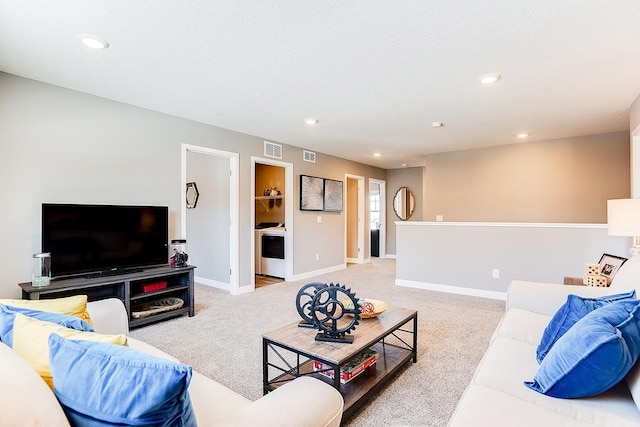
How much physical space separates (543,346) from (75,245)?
363 centimetres

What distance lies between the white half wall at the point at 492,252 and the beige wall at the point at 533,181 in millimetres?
1319

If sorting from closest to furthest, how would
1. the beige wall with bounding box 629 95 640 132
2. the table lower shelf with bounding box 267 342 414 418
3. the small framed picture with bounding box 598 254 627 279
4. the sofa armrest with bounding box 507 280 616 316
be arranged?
1. the table lower shelf with bounding box 267 342 414 418
2. the sofa armrest with bounding box 507 280 616 316
3. the small framed picture with bounding box 598 254 627 279
4. the beige wall with bounding box 629 95 640 132

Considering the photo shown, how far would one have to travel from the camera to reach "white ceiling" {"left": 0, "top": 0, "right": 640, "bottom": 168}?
1.89 m

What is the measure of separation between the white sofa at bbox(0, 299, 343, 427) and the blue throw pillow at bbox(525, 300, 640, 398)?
2.70ft

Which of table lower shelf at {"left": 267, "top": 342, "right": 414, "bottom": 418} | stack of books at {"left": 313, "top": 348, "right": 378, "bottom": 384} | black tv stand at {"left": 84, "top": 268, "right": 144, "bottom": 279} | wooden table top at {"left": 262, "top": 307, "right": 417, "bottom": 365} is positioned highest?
black tv stand at {"left": 84, "top": 268, "right": 144, "bottom": 279}

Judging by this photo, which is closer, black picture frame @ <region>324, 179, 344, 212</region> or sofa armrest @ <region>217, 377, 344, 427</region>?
sofa armrest @ <region>217, 377, 344, 427</region>

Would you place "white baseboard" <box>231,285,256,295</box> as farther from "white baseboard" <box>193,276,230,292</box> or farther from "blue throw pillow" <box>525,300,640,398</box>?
"blue throw pillow" <box>525,300,640,398</box>

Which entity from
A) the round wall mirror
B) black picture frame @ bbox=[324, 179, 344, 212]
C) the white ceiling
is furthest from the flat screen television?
the round wall mirror

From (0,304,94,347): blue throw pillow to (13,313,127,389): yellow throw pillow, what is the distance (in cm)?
6

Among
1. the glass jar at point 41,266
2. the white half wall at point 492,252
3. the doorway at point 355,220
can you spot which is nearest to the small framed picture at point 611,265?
the white half wall at point 492,252

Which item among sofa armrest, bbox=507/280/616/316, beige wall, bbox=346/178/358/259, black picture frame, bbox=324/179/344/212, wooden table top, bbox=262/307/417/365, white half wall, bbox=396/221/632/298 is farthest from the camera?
beige wall, bbox=346/178/358/259

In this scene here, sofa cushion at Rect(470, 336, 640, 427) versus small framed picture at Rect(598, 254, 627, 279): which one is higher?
small framed picture at Rect(598, 254, 627, 279)

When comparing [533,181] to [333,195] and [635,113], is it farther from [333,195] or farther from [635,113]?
[333,195]

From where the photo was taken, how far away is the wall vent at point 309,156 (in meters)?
5.69
